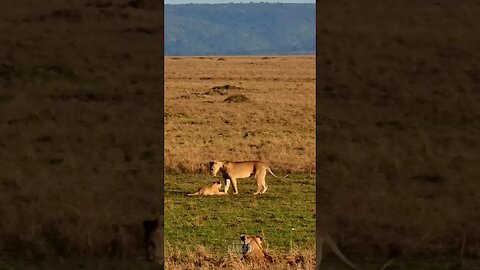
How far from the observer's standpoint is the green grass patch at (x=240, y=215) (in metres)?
11.3

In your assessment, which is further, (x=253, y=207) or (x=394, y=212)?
(x=253, y=207)

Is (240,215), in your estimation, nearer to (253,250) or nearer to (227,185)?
(227,185)

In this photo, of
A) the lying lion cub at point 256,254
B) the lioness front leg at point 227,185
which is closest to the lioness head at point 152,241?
the lying lion cub at point 256,254

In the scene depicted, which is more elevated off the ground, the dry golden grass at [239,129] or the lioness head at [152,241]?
the dry golden grass at [239,129]

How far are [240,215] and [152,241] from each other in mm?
6456

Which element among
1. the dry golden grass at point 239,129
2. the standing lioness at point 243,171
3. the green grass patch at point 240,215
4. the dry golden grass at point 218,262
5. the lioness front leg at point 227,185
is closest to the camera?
the dry golden grass at point 218,262

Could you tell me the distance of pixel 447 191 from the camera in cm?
665

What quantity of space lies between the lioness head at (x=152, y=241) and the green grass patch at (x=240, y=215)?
3377mm

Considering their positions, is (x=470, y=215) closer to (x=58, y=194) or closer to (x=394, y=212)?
(x=394, y=212)

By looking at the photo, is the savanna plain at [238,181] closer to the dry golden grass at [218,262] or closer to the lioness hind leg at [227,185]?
the dry golden grass at [218,262]

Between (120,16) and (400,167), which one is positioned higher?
(120,16)

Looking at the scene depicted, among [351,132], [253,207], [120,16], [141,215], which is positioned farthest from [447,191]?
[253,207]

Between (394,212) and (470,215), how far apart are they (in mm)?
522

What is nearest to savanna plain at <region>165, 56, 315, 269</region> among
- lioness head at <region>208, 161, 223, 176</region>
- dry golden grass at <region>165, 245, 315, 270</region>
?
dry golden grass at <region>165, 245, 315, 270</region>
